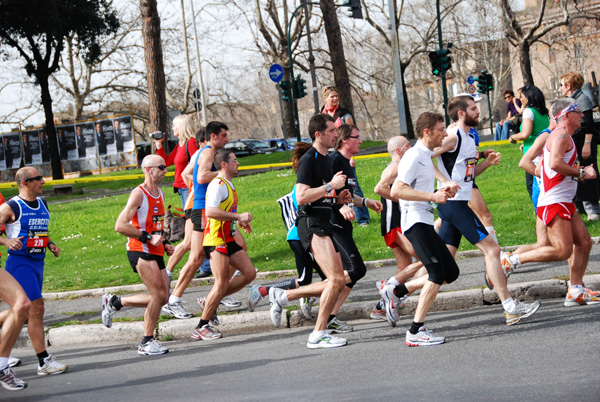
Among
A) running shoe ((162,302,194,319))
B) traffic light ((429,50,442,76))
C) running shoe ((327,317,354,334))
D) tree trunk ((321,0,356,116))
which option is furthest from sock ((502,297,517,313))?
traffic light ((429,50,442,76))

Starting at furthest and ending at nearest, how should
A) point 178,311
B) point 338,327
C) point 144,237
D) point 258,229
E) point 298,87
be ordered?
point 298,87
point 258,229
point 178,311
point 338,327
point 144,237


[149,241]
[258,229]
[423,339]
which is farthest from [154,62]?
[423,339]

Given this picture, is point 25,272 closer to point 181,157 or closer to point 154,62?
point 181,157

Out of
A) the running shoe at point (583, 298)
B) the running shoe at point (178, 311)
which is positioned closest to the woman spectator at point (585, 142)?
the running shoe at point (583, 298)

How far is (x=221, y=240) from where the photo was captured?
25.0ft

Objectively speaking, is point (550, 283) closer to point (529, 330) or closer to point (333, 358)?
point (529, 330)

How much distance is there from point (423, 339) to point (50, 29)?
3070 cm

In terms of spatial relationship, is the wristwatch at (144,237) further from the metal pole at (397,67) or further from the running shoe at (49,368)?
the metal pole at (397,67)

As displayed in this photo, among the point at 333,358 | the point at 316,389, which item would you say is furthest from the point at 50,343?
the point at 316,389

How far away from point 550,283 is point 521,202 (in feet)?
18.6

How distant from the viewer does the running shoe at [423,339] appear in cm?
639

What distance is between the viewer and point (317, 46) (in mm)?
40500

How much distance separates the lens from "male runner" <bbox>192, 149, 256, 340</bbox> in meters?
7.53

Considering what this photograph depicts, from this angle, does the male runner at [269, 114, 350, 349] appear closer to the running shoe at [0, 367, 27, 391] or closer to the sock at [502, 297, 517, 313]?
the sock at [502, 297, 517, 313]
